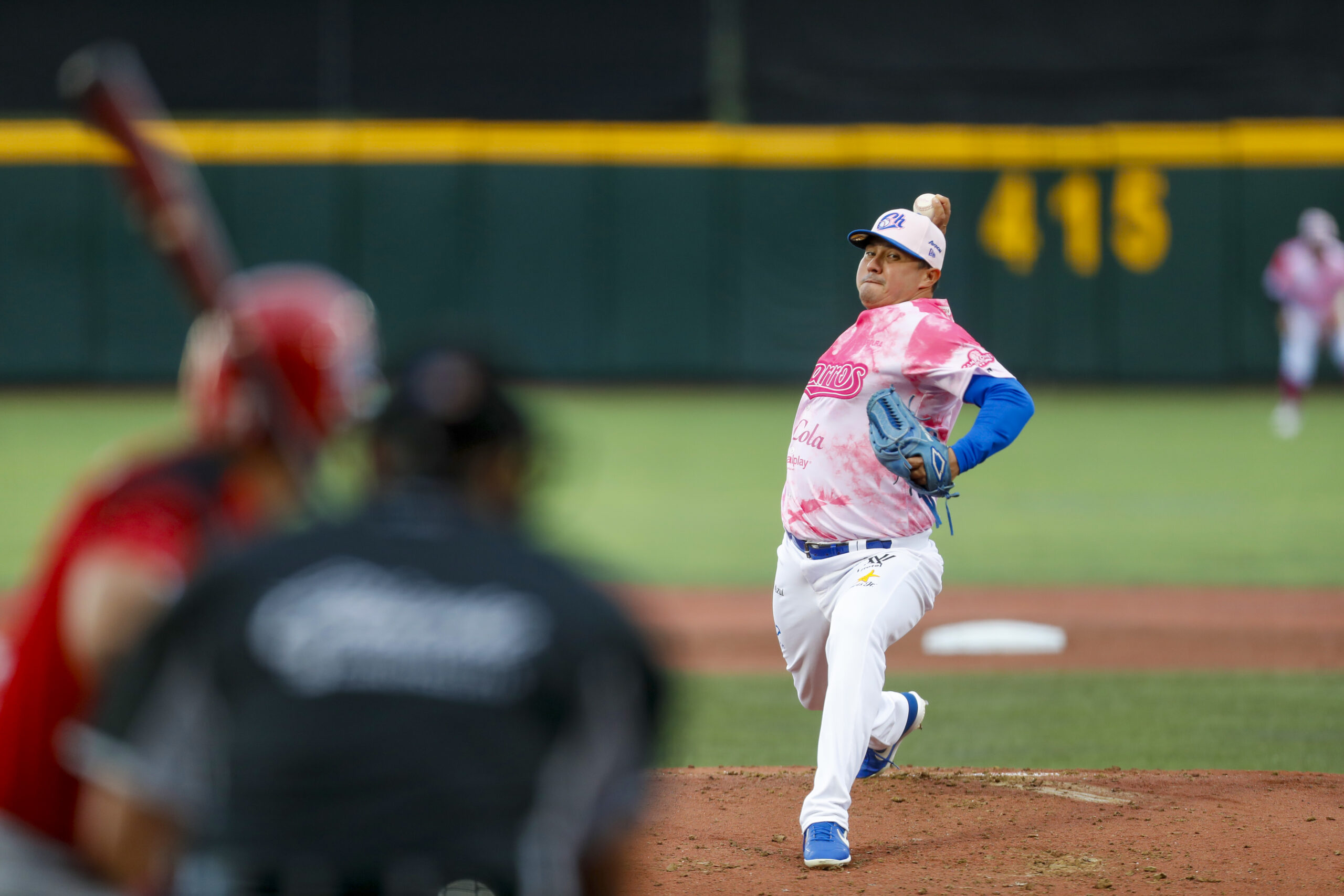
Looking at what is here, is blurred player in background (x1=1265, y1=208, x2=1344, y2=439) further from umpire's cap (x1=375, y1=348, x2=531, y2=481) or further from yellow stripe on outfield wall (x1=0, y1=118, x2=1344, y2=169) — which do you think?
umpire's cap (x1=375, y1=348, x2=531, y2=481)

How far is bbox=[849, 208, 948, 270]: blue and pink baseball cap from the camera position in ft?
15.0

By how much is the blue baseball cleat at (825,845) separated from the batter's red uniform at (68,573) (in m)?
2.46

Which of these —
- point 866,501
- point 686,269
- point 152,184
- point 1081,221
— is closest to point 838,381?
point 866,501

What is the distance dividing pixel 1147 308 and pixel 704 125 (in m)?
6.84

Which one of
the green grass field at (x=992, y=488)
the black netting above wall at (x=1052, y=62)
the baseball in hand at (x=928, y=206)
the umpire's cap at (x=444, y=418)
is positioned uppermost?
the black netting above wall at (x=1052, y=62)

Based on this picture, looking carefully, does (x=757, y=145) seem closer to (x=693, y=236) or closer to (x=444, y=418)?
(x=693, y=236)

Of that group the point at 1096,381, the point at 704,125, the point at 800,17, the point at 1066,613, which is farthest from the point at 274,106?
the point at 1066,613

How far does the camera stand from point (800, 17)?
76.9 feet

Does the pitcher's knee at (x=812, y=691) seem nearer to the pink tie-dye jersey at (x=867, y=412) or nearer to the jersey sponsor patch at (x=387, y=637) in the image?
the pink tie-dye jersey at (x=867, y=412)

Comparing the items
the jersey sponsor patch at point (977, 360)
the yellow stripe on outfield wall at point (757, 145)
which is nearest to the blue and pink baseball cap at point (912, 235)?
the jersey sponsor patch at point (977, 360)

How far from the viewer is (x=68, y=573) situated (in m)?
2.03

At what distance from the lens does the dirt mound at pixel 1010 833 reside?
4.22m

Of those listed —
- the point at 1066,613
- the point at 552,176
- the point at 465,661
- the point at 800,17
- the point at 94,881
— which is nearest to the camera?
the point at 465,661

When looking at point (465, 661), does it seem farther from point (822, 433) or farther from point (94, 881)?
point (822, 433)
